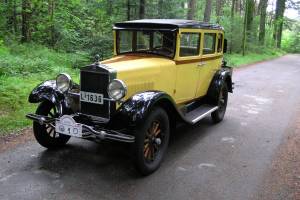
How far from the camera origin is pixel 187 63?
19.8 feet

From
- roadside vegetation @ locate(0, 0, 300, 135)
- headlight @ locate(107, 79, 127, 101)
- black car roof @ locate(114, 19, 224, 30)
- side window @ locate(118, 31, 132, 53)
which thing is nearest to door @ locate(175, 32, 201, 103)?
black car roof @ locate(114, 19, 224, 30)

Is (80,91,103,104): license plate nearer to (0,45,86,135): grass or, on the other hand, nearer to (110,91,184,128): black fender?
(110,91,184,128): black fender

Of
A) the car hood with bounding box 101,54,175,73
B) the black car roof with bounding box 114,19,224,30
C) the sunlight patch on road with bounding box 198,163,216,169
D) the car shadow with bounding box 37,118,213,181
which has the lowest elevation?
the sunlight patch on road with bounding box 198,163,216,169

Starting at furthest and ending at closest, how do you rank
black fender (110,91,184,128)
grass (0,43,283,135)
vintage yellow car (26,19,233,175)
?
1. grass (0,43,283,135)
2. vintage yellow car (26,19,233,175)
3. black fender (110,91,184,128)

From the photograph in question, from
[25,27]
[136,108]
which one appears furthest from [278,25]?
[136,108]

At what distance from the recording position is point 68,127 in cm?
454

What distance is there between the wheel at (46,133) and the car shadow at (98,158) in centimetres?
12

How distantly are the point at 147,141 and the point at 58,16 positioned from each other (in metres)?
12.2

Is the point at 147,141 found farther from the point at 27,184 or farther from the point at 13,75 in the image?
the point at 13,75

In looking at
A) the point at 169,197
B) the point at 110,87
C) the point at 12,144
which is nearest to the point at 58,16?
the point at 12,144

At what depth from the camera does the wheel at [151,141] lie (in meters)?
4.46

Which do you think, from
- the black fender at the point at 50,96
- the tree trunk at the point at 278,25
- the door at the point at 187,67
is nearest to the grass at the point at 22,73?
the black fender at the point at 50,96

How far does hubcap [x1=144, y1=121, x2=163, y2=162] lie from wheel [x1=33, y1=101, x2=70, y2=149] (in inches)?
58.9

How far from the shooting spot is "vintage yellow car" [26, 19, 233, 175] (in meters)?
4.55
